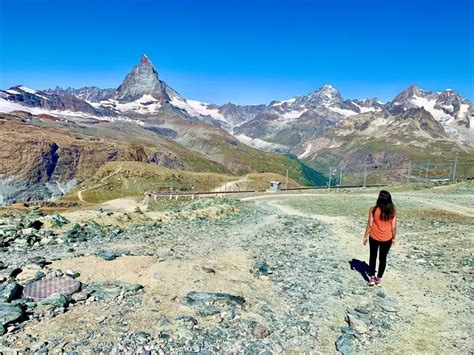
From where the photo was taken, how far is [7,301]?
10.8 m

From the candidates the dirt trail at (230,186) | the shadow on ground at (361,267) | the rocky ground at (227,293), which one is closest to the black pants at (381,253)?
the rocky ground at (227,293)

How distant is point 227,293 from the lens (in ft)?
40.8

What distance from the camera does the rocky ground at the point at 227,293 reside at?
32.3 ft

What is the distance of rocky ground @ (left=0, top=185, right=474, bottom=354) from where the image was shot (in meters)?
9.84

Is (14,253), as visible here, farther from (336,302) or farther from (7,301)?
(336,302)

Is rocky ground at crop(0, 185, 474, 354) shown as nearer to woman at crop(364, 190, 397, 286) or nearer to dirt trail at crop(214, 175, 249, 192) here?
woman at crop(364, 190, 397, 286)

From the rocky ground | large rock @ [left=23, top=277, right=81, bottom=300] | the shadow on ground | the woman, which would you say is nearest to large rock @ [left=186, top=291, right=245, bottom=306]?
the rocky ground

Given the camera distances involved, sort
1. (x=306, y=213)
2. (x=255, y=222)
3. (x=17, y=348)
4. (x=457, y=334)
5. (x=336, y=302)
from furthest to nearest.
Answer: (x=306, y=213) → (x=255, y=222) → (x=336, y=302) → (x=457, y=334) → (x=17, y=348)

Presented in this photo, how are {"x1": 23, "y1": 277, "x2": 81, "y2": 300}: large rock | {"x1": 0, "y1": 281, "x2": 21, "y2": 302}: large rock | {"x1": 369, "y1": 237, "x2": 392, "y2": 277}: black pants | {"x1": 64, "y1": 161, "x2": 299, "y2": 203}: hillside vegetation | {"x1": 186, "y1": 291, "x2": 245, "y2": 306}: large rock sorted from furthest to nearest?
{"x1": 64, "y1": 161, "x2": 299, "y2": 203}: hillside vegetation < {"x1": 369, "y1": 237, "x2": 392, "y2": 277}: black pants < {"x1": 186, "y1": 291, "x2": 245, "y2": 306}: large rock < {"x1": 23, "y1": 277, "x2": 81, "y2": 300}: large rock < {"x1": 0, "y1": 281, "x2": 21, "y2": 302}: large rock

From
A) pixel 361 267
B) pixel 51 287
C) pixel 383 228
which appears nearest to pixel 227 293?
pixel 51 287

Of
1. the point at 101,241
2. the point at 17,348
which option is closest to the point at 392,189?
the point at 101,241

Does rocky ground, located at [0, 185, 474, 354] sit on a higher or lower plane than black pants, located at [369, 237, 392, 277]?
lower

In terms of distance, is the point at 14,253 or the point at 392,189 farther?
the point at 392,189

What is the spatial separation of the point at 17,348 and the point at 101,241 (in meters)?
11.8
